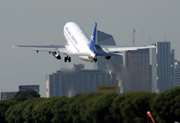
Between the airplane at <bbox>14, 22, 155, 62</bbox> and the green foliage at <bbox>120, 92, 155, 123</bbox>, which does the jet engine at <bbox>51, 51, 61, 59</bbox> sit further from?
the green foliage at <bbox>120, 92, 155, 123</bbox>

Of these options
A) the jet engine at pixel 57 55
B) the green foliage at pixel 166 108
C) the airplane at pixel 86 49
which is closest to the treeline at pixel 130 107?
the green foliage at pixel 166 108

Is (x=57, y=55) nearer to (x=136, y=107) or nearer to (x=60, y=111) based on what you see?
(x=60, y=111)

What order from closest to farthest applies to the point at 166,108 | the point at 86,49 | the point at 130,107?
the point at 166,108, the point at 130,107, the point at 86,49

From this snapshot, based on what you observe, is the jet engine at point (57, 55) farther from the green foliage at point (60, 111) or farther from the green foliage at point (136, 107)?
the green foliage at point (136, 107)

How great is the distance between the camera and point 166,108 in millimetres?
142875

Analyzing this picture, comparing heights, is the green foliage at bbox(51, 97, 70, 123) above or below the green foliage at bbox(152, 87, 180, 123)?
below

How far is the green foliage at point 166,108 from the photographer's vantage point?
142 meters

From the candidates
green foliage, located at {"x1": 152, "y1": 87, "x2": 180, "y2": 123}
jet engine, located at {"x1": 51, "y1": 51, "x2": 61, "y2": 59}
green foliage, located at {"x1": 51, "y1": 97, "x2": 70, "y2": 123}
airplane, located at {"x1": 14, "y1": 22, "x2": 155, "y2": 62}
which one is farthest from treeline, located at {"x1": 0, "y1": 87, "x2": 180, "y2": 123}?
jet engine, located at {"x1": 51, "y1": 51, "x2": 61, "y2": 59}

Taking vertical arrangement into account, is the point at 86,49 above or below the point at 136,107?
above

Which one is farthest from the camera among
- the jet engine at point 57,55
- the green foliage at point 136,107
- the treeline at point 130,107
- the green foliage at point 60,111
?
the jet engine at point 57,55

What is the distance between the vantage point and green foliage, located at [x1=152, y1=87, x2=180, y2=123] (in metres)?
142

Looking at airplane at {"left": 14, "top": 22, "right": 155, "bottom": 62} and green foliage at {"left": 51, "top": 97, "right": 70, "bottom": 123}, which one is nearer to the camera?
airplane at {"left": 14, "top": 22, "right": 155, "bottom": 62}

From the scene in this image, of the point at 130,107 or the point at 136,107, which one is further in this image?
the point at 130,107

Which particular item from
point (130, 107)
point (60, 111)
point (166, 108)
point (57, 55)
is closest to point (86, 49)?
point (57, 55)
